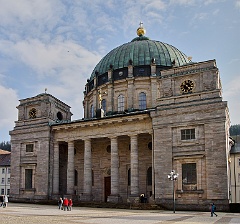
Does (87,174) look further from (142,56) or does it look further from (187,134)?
(142,56)

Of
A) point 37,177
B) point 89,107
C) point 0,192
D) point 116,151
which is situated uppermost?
point 89,107

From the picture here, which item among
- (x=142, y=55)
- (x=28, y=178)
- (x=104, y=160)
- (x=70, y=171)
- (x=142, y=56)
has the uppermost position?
(x=142, y=55)

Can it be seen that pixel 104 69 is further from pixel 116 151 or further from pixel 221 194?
pixel 221 194

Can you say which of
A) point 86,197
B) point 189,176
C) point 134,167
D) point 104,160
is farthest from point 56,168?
point 189,176

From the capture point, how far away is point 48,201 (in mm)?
42906

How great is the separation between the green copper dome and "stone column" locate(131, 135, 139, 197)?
1515 cm

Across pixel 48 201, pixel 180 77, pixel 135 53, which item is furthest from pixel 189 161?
pixel 135 53

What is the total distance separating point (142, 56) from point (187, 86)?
1628cm

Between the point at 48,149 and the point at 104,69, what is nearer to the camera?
the point at 48,149

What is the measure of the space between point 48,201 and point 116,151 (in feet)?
35.8

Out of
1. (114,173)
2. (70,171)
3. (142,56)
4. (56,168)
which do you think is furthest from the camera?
(142,56)

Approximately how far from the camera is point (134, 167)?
40.0 m

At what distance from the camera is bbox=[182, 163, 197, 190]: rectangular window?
3541 centimetres

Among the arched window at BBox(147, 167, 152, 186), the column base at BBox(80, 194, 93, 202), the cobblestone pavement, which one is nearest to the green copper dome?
the arched window at BBox(147, 167, 152, 186)
